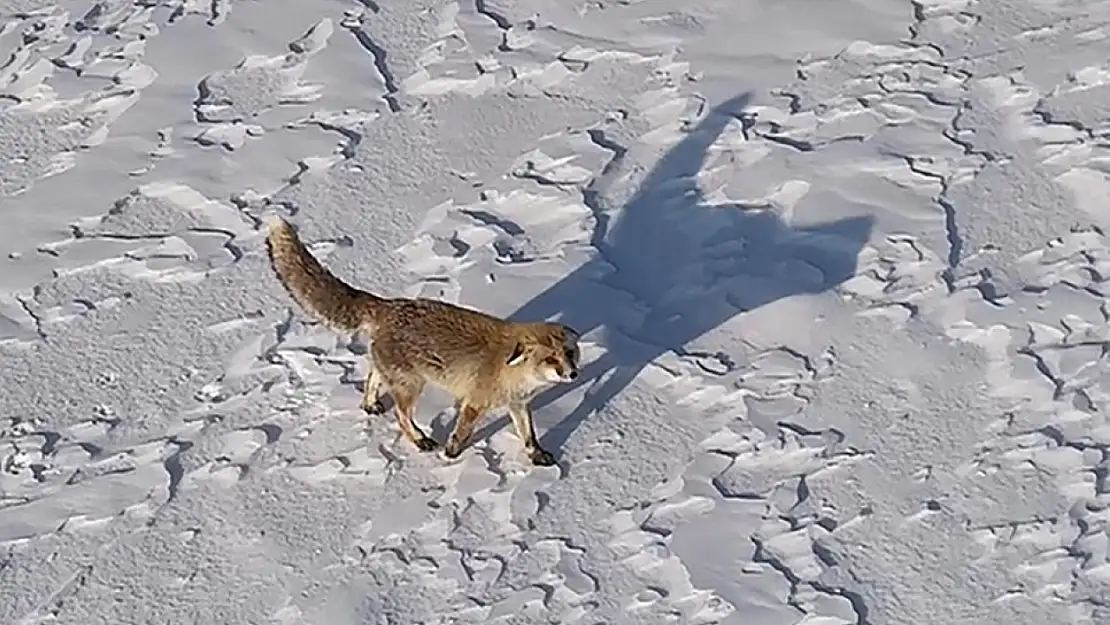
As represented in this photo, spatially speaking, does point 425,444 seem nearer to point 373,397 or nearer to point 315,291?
point 373,397

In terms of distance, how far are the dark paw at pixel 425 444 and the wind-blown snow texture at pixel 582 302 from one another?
105mm

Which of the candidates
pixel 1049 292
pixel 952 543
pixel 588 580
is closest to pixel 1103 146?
pixel 1049 292

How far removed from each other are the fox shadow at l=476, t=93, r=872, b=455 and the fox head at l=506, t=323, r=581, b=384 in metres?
0.44

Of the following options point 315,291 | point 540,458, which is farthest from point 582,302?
point 315,291

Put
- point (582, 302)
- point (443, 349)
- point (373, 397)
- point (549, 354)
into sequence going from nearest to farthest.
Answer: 1. point (549, 354)
2. point (443, 349)
3. point (373, 397)
4. point (582, 302)

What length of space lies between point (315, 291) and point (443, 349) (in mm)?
486

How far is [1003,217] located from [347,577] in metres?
2.91

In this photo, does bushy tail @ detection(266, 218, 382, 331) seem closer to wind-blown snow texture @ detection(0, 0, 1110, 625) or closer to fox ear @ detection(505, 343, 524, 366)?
wind-blown snow texture @ detection(0, 0, 1110, 625)

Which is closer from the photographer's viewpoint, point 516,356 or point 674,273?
point 516,356

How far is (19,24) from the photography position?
8.09 m

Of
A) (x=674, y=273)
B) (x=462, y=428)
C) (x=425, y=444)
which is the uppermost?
(x=674, y=273)

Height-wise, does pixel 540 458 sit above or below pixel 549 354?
below

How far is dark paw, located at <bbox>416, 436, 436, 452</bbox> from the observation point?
5.76 meters

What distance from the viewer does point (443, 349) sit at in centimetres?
559
